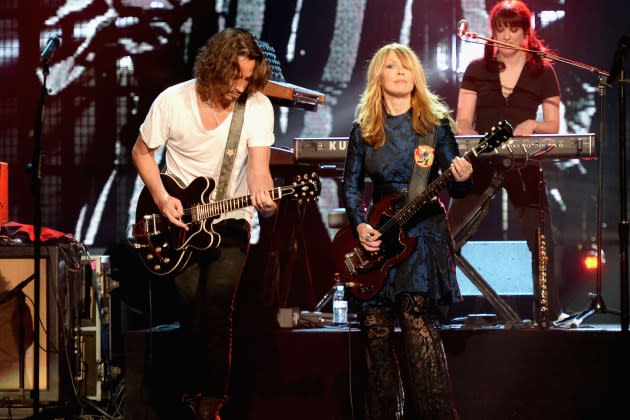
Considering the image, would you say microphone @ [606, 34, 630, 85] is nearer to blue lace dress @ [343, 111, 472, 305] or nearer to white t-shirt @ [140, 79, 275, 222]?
blue lace dress @ [343, 111, 472, 305]

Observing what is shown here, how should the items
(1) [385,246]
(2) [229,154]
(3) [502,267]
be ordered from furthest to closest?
1. (3) [502,267]
2. (2) [229,154]
3. (1) [385,246]

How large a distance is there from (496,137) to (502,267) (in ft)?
9.02

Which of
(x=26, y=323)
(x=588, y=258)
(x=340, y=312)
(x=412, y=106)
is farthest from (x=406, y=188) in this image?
(x=588, y=258)

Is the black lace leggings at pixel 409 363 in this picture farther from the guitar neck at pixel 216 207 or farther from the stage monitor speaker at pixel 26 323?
the stage monitor speaker at pixel 26 323

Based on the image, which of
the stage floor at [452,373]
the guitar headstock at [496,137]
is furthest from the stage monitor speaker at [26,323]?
the guitar headstock at [496,137]

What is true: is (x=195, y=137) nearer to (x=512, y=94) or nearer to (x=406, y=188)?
(x=406, y=188)

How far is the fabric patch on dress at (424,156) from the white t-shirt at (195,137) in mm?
802

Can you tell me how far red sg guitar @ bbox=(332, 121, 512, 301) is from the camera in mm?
4250

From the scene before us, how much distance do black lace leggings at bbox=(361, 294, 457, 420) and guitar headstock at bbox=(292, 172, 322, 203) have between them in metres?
0.64

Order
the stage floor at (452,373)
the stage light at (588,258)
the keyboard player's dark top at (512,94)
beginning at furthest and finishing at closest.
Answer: the stage light at (588,258), the keyboard player's dark top at (512,94), the stage floor at (452,373)

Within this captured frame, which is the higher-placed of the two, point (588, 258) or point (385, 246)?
point (385, 246)

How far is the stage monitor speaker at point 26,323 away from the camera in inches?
210

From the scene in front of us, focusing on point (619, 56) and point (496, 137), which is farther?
point (619, 56)

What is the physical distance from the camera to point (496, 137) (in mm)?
4152
